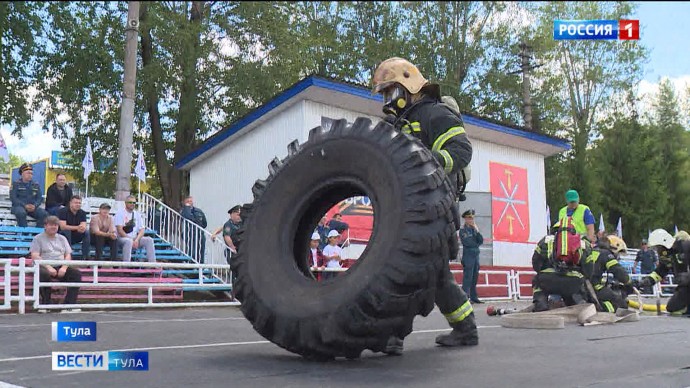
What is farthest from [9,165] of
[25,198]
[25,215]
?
[25,215]

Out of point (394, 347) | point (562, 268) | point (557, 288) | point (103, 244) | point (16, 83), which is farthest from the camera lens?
point (16, 83)

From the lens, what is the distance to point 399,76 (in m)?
5.29

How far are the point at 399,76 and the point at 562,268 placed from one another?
479cm

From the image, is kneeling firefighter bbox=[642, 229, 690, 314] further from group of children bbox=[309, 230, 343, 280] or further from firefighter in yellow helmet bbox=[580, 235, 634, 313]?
group of children bbox=[309, 230, 343, 280]

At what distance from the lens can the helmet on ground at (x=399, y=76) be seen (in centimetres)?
528

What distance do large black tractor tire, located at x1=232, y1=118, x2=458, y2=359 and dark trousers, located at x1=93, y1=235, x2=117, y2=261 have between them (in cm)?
827

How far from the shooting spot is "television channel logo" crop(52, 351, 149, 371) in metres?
3.89

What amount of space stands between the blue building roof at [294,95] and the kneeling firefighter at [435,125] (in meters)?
11.1

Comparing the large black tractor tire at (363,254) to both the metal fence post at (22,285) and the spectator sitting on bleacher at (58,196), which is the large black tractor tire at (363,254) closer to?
the metal fence post at (22,285)

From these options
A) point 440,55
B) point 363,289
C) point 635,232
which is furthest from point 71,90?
point 635,232

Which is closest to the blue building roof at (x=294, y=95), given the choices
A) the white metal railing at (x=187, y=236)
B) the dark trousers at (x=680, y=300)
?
the white metal railing at (x=187, y=236)

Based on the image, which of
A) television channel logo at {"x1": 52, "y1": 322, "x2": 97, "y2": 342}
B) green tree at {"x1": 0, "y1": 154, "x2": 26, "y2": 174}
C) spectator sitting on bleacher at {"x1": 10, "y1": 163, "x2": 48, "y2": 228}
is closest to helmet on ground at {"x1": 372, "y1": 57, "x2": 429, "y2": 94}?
television channel logo at {"x1": 52, "y1": 322, "x2": 97, "y2": 342}

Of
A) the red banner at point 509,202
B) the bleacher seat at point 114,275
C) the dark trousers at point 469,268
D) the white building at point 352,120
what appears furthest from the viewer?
the red banner at point 509,202

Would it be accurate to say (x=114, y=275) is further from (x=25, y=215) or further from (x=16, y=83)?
(x=16, y=83)
